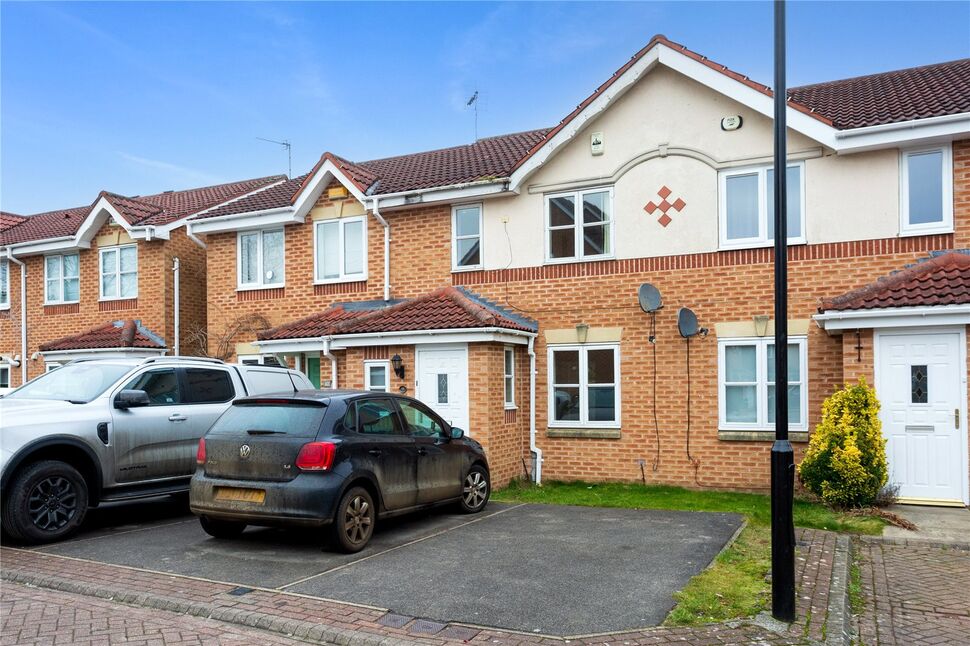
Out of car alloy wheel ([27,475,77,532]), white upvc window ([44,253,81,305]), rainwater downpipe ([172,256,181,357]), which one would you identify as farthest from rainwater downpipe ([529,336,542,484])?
white upvc window ([44,253,81,305])

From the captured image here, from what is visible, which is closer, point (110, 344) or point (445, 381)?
point (445, 381)

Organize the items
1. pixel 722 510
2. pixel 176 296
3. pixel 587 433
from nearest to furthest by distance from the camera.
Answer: pixel 722 510, pixel 587 433, pixel 176 296

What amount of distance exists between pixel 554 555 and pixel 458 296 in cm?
692

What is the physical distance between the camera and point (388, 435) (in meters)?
8.71

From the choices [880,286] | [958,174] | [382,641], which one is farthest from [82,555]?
[958,174]

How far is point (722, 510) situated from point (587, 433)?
3.25 m

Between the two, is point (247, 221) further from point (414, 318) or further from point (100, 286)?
point (100, 286)

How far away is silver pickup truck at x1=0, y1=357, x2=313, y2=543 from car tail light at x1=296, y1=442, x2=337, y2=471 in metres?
2.68

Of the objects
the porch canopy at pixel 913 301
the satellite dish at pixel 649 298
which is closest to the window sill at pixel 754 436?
the porch canopy at pixel 913 301

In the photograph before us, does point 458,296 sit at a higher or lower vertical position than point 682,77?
lower

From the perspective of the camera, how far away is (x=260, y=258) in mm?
16938

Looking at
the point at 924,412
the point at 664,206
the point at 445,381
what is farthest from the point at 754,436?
the point at 445,381

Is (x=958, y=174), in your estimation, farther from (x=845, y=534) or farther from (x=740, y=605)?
(x=740, y=605)

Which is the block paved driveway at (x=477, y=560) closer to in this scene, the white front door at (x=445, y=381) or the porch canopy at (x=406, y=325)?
the white front door at (x=445, y=381)
